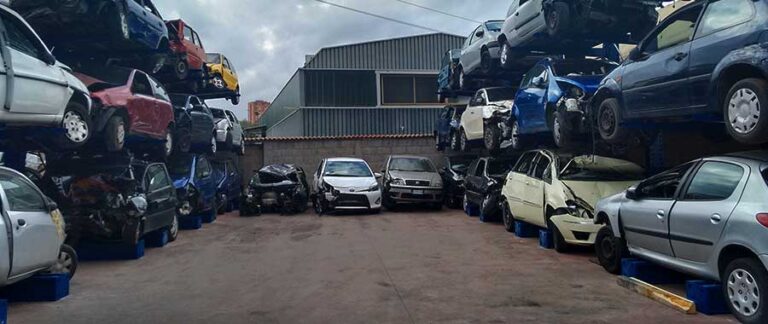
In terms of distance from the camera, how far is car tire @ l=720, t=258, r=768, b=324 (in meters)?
4.59

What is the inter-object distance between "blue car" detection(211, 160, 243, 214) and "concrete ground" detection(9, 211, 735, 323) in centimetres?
445

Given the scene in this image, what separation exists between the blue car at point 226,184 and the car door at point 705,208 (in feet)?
37.8

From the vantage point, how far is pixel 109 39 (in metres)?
10.2

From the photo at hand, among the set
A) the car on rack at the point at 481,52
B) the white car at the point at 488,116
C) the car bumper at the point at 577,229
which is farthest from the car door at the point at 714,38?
the car on rack at the point at 481,52

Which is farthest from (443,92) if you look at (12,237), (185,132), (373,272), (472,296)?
(12,237)

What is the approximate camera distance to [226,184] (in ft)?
53.2

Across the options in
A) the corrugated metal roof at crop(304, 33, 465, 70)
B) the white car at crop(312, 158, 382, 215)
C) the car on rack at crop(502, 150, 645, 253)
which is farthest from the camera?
the corrugated metal roof at crop(304, 33, 465, 70)

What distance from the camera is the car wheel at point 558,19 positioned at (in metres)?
9.90

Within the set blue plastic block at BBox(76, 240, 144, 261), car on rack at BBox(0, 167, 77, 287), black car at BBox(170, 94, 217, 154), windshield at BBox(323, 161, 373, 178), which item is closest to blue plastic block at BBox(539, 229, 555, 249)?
blue plastic block at BBox(76, 240, 144, 261)

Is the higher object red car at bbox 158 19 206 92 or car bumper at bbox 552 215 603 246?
red car at bbox 158 19 206 92

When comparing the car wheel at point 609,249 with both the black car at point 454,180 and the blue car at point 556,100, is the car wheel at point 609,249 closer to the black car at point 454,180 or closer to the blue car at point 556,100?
the blue car at point 556,100

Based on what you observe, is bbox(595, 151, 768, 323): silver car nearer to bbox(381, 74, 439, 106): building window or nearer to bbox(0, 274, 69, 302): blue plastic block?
bbox(0, 274, 69, 302): blue plastic block

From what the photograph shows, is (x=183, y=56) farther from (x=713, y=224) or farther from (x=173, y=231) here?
(x=713, y=224)

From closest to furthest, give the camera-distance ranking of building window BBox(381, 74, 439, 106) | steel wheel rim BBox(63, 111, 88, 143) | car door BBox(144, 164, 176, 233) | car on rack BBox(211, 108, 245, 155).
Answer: steel wheel rim BBox(63, 111, 88, 143), car door BBox(144, 164, 176, 233), car on rack BBox(211, 108, 245, 155), building window BBox(381, 74, 439, 106)
